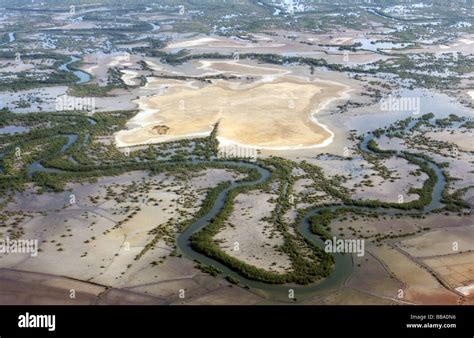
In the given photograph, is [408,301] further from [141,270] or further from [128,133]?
[128,133]

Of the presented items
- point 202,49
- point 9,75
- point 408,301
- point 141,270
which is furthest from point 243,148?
point 202,49

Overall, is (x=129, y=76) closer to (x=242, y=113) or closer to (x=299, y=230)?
(x=242, y=113)

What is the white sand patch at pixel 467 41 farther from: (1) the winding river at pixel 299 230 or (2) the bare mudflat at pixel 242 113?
(1) the winding river at pixel 299 230

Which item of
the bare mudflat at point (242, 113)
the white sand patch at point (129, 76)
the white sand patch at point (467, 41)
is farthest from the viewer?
the white sand patch at point (467, 41)

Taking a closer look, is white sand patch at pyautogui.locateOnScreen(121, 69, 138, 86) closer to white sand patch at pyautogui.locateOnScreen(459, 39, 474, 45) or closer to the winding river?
the winding river

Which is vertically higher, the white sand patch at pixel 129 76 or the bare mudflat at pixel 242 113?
the white sand patch at pixel 129 76

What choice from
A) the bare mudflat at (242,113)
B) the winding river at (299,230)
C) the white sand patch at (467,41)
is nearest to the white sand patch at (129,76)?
the bare mudflat at (242,113)

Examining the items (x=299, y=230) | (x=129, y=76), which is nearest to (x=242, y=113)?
(x=129, y=76)

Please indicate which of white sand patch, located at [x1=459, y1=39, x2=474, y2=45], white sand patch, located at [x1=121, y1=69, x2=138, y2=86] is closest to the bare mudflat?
white sand patch, located at [x1=121, y1=69, x2=138, y2=86]

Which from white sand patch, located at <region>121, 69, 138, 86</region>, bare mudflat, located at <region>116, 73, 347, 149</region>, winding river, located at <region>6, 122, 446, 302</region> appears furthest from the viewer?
white sand patch, located at <region>121, 69, 138, 86</region>

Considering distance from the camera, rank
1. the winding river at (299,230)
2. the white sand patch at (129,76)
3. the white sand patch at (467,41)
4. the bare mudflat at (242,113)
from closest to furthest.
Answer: the winding river at (299,230) → the bare mudflat at (242,113) → the white sand patch at (129,76) → the white sand patch at (467,41)
